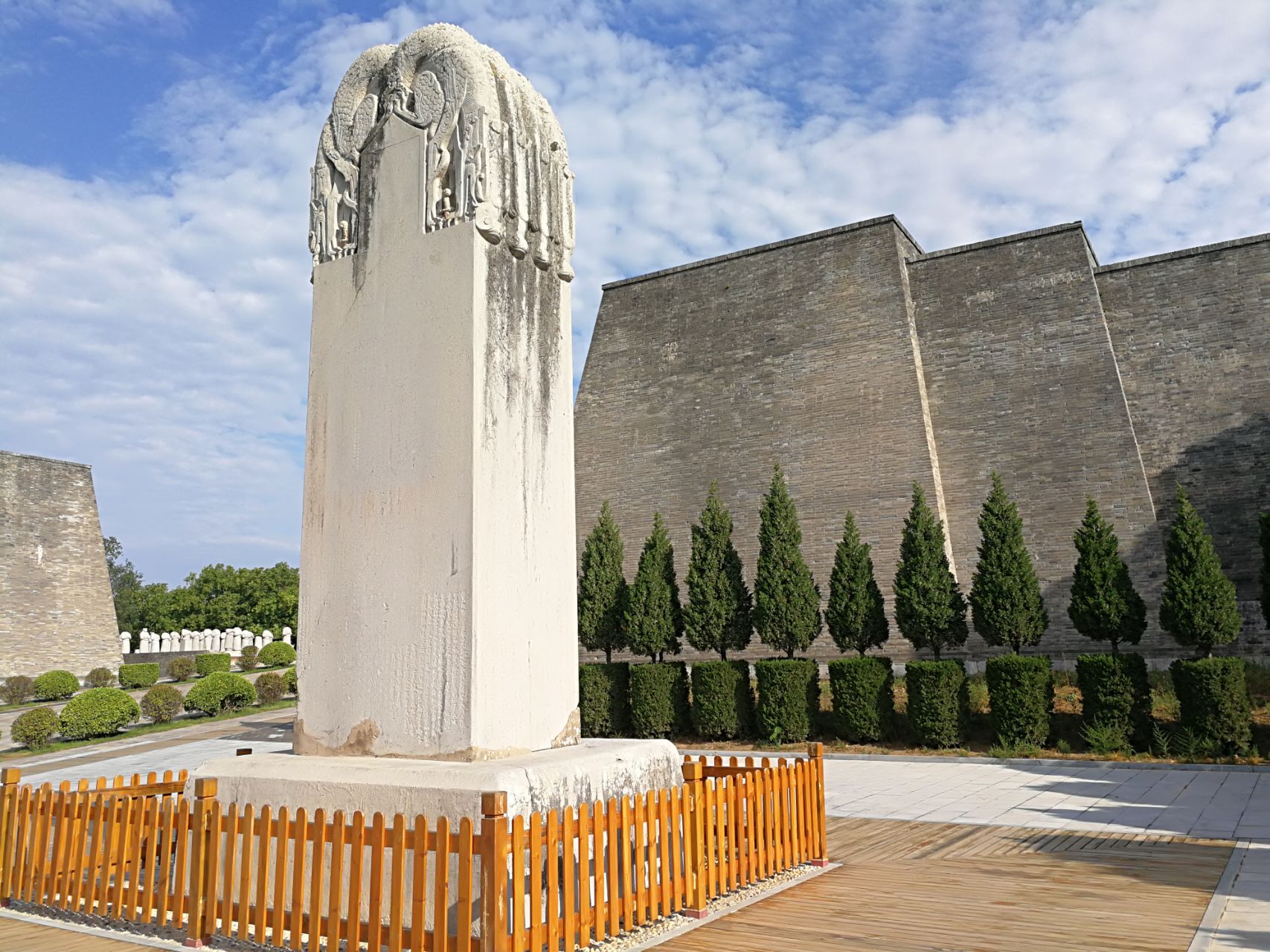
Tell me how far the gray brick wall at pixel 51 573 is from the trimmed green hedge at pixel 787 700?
28.4 meters

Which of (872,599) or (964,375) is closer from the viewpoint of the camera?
(872,599)

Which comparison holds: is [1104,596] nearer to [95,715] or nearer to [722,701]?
[722,701]

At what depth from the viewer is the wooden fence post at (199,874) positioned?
4410 mm

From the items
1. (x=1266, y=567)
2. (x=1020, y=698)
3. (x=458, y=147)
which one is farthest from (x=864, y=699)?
(x=458, y=147)

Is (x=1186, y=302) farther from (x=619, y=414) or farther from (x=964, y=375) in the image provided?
(x=619, y=414)

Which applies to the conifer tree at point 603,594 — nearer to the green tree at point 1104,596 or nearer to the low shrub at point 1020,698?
the low shrub at point 1020,698

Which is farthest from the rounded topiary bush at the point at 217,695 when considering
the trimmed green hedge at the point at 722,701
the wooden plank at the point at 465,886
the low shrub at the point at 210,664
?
the wooden plank at the point at 465,886

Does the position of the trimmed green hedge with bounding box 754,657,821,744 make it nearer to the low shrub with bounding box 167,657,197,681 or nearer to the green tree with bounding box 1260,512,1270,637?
the green tree with bounding box 1260,512,1270,637

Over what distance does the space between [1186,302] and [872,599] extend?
9442mm

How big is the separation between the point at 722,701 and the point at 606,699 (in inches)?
78.4

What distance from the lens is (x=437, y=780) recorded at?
4086 millimetres

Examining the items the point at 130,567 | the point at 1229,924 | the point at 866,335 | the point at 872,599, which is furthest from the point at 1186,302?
the point at 130,567

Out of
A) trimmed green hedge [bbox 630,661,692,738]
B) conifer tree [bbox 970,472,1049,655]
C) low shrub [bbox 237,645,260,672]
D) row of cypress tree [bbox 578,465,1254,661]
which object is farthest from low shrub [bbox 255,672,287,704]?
conifer tree [bbox 970,472,1049,655]

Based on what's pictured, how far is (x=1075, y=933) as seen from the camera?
434cm
